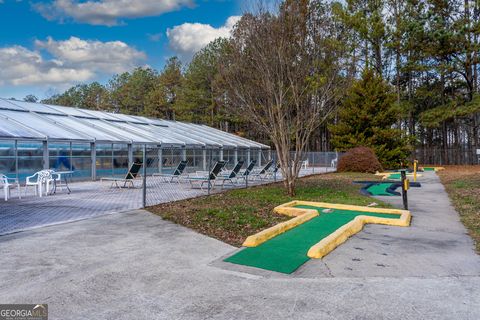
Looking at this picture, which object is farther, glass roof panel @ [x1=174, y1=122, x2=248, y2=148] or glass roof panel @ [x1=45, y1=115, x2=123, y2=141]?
glass roof panel @ [x1=174, y1=122, x2=248, y2=148]

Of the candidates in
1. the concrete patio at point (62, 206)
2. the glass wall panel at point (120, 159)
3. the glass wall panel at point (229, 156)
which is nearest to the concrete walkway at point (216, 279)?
the concrete patio at point (62, 206)

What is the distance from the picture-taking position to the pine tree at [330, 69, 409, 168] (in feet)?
83.6

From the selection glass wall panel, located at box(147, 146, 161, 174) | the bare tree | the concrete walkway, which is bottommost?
the concrete walkway

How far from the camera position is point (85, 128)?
1812 centimetres

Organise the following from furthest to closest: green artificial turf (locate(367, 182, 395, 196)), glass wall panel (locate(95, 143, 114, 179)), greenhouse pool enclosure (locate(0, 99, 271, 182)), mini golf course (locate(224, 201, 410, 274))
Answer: glass wall panel (locate(95, 143, 114, 179)) → greenhouse pool enclosure (locate(0, 99, 271, 182)) → green artificial turf (locate(367, 182, 395, 196)) → mini golf course (locate(224, 201, 410, 274))

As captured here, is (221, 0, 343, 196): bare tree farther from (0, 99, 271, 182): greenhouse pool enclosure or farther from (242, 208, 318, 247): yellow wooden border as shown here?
(242, 208, 318, 247): yellow wooden border

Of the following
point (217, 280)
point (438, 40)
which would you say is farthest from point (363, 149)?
point (217, 280)

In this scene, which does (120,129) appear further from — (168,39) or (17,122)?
(168,39)

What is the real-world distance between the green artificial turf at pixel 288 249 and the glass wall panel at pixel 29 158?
488 inches

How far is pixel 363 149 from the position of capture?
22469mm

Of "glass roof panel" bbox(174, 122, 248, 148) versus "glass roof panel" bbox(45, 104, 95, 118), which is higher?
"glass roof panel" bbox(45, 104, 95, 118)

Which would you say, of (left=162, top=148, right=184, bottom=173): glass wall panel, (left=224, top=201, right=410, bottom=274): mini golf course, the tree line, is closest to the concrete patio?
(left=224, top=201, right=410, bottom=274): mini golf course

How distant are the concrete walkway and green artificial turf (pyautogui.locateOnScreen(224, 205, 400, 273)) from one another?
0.74 ft

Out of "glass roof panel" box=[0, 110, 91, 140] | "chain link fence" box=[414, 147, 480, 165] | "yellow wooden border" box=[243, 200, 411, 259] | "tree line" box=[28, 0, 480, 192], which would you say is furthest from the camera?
"chain link fence" box=[414, 147, 480, 165]
